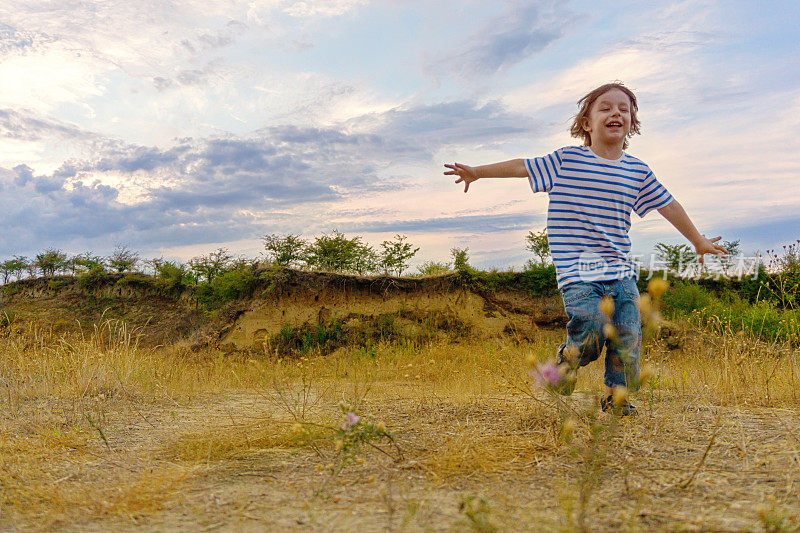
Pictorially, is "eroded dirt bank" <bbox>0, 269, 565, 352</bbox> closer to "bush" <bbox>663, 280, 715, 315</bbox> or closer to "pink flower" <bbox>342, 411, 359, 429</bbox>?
"bush" <bbox>663, 280, 715, 315</bbox>

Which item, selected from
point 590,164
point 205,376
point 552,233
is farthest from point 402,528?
point 205,376

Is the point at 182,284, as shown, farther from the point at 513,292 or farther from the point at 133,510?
the point at 133,510

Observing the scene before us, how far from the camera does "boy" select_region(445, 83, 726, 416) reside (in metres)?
3.89

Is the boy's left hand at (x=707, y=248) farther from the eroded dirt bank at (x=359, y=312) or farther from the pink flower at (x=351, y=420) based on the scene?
the eroded dirt bank at (x=359, y=312)

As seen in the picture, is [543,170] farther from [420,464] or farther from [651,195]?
[420,464]

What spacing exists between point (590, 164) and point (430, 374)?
438cm

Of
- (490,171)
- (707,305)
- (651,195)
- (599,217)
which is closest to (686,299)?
(707,305)

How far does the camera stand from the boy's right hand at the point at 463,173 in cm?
421

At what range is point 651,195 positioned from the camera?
4449mm

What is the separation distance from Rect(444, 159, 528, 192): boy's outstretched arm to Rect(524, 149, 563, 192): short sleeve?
0.05 meters

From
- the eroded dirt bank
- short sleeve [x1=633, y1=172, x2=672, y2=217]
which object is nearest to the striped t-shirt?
short sleeve [x1=633, y1=172, x2=672, y2=217]

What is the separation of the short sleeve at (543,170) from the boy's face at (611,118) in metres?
0.36

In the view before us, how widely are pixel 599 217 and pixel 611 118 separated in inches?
31.2

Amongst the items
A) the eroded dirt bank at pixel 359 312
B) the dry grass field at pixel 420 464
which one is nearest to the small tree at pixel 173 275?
the eroded dirt bank at pixel 359 312
